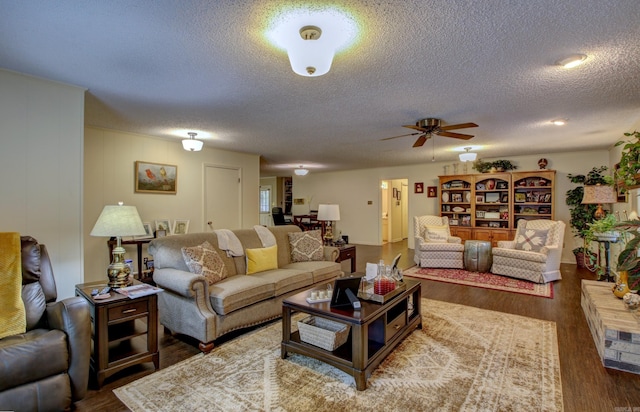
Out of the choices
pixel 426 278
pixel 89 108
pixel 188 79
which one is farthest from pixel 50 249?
pixel 426 278

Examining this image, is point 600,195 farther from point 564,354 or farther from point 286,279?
point 286,279

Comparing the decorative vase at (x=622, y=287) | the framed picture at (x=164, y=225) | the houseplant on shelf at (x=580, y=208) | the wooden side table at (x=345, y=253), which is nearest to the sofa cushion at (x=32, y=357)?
the wooden side table at (x=345, y=253)

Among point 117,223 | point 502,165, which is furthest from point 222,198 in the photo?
point 502,165

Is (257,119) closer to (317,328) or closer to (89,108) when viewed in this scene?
(89,108)

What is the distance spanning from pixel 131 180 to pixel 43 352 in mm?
3597

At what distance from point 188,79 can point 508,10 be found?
93.4 inches

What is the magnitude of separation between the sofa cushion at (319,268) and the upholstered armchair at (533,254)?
2.96 m

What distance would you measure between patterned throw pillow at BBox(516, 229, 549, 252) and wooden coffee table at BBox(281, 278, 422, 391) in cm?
359

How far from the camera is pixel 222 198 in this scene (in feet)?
19.8

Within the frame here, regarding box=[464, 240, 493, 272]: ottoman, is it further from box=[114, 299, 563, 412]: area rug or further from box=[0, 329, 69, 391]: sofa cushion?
box=[0, 329, 69, 391]: sofa cushion

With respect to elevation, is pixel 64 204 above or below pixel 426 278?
above

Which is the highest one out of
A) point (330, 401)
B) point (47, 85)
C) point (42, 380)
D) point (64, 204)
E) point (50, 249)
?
point (47, 85)

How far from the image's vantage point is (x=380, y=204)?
8883mm

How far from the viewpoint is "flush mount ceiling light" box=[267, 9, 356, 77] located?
1.75 metres
